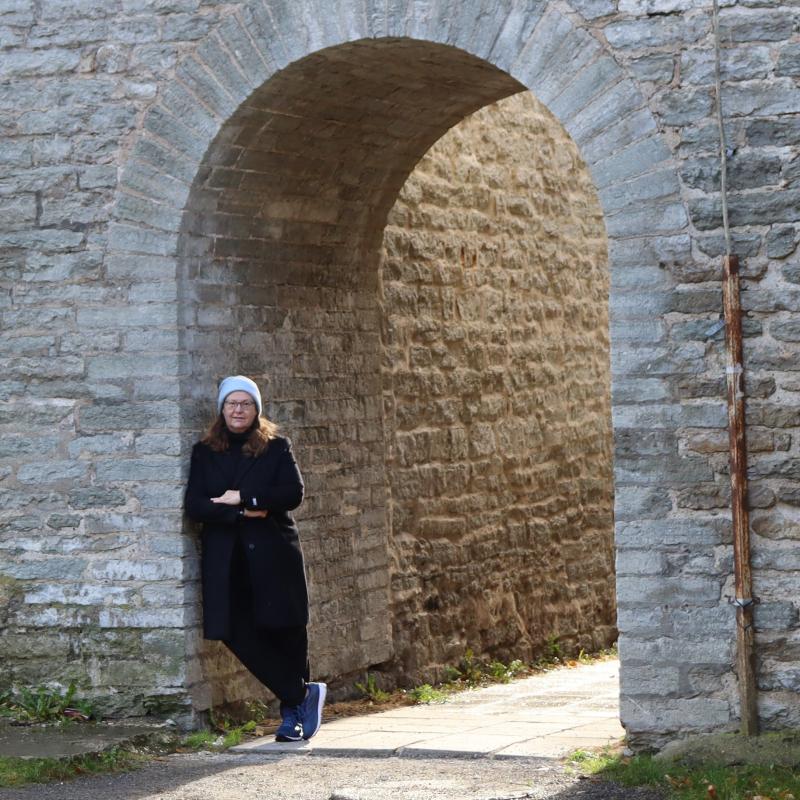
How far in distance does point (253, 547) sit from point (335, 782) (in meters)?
1.25

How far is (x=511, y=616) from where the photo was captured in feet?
33.9

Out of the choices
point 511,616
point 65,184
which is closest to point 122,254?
point 65,184

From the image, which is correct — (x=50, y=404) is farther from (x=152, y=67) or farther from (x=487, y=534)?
(x=487, y=534)

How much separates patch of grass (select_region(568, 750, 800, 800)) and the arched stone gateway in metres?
0.23

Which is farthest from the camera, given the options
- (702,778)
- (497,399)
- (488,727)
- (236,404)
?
(497,399)

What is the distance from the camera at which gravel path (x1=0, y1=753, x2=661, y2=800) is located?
20.3 feet

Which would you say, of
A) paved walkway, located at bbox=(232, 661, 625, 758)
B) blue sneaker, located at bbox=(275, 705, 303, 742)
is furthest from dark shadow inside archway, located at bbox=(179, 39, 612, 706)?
paved walkway, located at bbox=(232, 661, 625, 758)

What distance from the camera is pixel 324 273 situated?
8.51 metres

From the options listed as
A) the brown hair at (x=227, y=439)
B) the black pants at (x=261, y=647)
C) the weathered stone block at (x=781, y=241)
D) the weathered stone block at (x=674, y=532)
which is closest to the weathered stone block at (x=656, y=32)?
the weathered stone block at (x=781, y=241)

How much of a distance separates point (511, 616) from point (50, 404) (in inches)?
152

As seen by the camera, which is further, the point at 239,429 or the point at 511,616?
the point at 511,616

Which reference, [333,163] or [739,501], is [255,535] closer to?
[333,163]

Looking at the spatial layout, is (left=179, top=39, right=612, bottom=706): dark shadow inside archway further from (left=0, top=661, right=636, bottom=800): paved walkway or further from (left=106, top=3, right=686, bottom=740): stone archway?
(left=0, top=661, right=636, bottom=800): paved walkway

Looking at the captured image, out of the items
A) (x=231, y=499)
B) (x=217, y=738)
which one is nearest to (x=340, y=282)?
(x=231, y=499)
